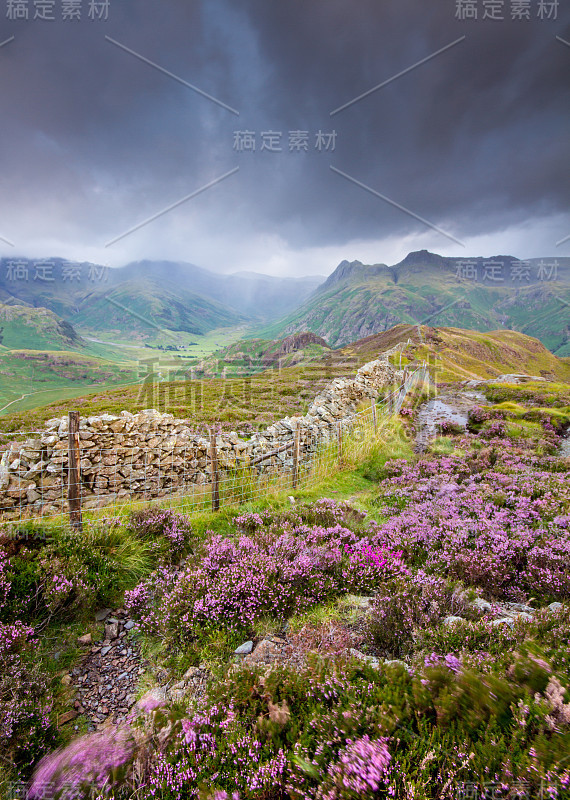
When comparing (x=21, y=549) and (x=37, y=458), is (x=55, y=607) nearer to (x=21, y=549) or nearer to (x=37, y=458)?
(x=21, y=549)

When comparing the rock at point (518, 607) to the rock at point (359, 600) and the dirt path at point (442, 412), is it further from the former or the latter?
the dirt path at point (442, 412)

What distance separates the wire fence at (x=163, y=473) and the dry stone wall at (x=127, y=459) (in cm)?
3

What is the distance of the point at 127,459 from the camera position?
1157 cm

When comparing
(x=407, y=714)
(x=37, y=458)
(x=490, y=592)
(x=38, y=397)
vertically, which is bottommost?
(x=38, y=397)

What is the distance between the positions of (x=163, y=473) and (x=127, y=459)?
129 centimetres

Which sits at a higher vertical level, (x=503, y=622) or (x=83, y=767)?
(x=503, y=622)

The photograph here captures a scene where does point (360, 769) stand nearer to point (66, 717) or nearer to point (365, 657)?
point (365, 657)

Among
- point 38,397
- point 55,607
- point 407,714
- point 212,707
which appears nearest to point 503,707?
→ point 407,714

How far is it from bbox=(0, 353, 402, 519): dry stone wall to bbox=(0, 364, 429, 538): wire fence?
0.10 feet

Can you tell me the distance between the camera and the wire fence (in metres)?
9.39

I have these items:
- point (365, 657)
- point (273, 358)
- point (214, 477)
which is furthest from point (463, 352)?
point (365, 657)

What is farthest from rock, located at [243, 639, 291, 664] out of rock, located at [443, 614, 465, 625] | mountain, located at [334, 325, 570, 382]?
mountain, located at [334, 325, 570, 382]

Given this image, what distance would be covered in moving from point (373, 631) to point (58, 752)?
3.11 m

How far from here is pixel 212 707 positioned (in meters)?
2.95
